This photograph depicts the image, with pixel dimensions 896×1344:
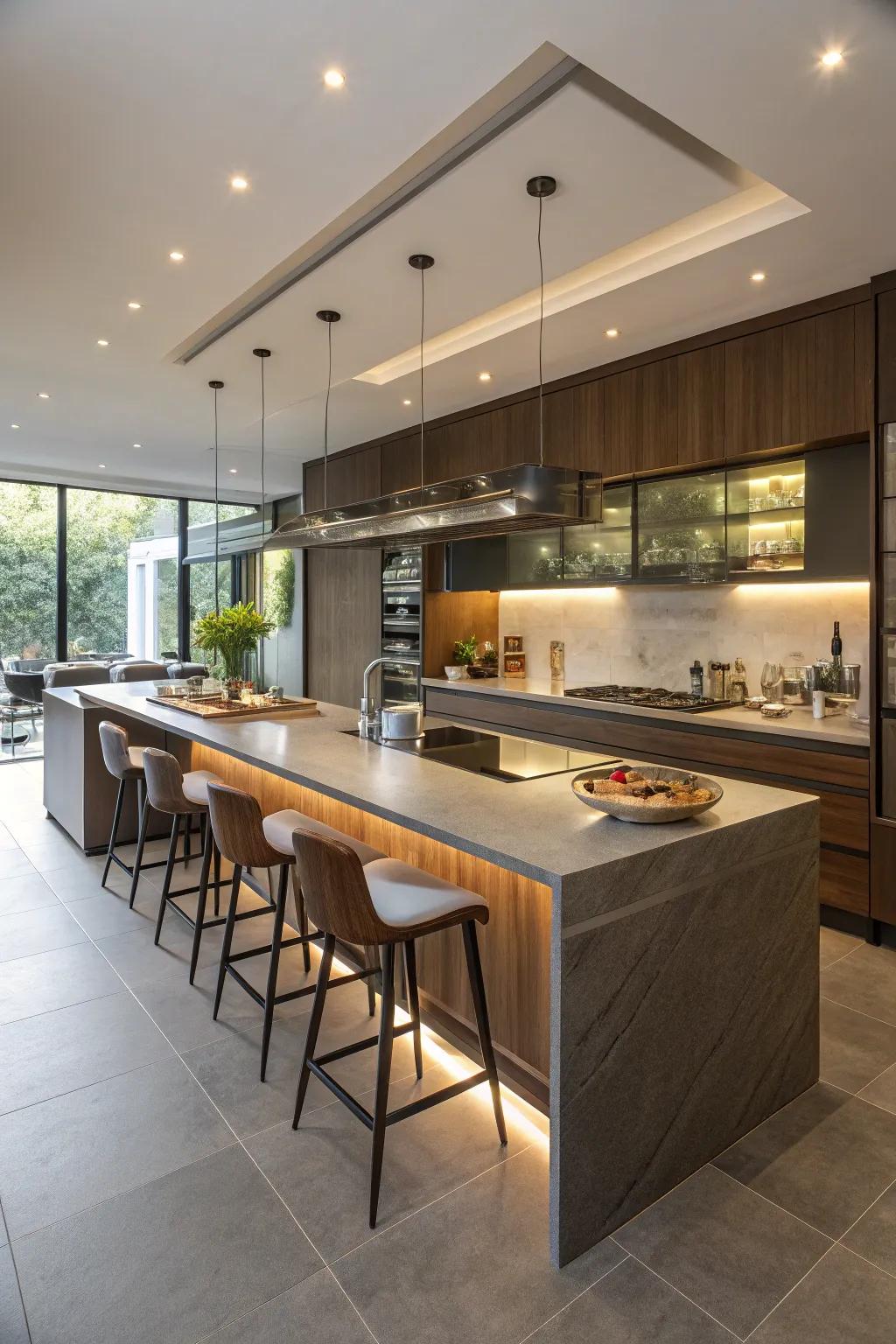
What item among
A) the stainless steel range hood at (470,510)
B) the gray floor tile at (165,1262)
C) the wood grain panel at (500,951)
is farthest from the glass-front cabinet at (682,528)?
the gray floor tile at (165,1262)

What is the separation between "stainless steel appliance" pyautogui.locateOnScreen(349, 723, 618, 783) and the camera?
2.74 metres

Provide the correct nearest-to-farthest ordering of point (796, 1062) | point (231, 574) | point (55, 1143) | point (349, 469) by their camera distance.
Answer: point (55, 1143)
point (796, 1062)
point (349, 469)
point (231, 574)

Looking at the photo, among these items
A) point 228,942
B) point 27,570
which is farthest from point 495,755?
point 27,570

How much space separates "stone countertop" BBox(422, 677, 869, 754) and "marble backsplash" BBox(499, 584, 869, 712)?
1.04 feet

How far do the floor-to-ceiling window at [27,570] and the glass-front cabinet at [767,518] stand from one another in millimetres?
7504

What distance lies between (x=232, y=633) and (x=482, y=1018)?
9.64 ft

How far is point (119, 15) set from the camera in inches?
75.8

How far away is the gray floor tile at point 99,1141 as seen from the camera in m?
1.99

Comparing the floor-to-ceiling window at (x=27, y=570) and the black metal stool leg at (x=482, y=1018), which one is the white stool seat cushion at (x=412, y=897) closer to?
the black metal stool leg at (x=482, y=1018)

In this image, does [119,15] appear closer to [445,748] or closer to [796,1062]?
[445,748]

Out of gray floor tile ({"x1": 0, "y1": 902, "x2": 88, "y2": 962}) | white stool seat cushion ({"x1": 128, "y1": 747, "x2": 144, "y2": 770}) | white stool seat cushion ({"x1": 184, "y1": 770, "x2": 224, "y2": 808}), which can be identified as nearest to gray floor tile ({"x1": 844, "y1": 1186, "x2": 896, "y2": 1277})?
white stool seat cushion ({"x1": 184, "y1": 770, "x2": 224, "y2": 808})

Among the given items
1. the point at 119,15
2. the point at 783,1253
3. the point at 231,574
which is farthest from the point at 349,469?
the point at 783,1253

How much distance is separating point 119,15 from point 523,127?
1143mm

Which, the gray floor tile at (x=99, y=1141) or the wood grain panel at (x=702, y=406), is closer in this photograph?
the gray floor tile at (x=99, y=1141)
